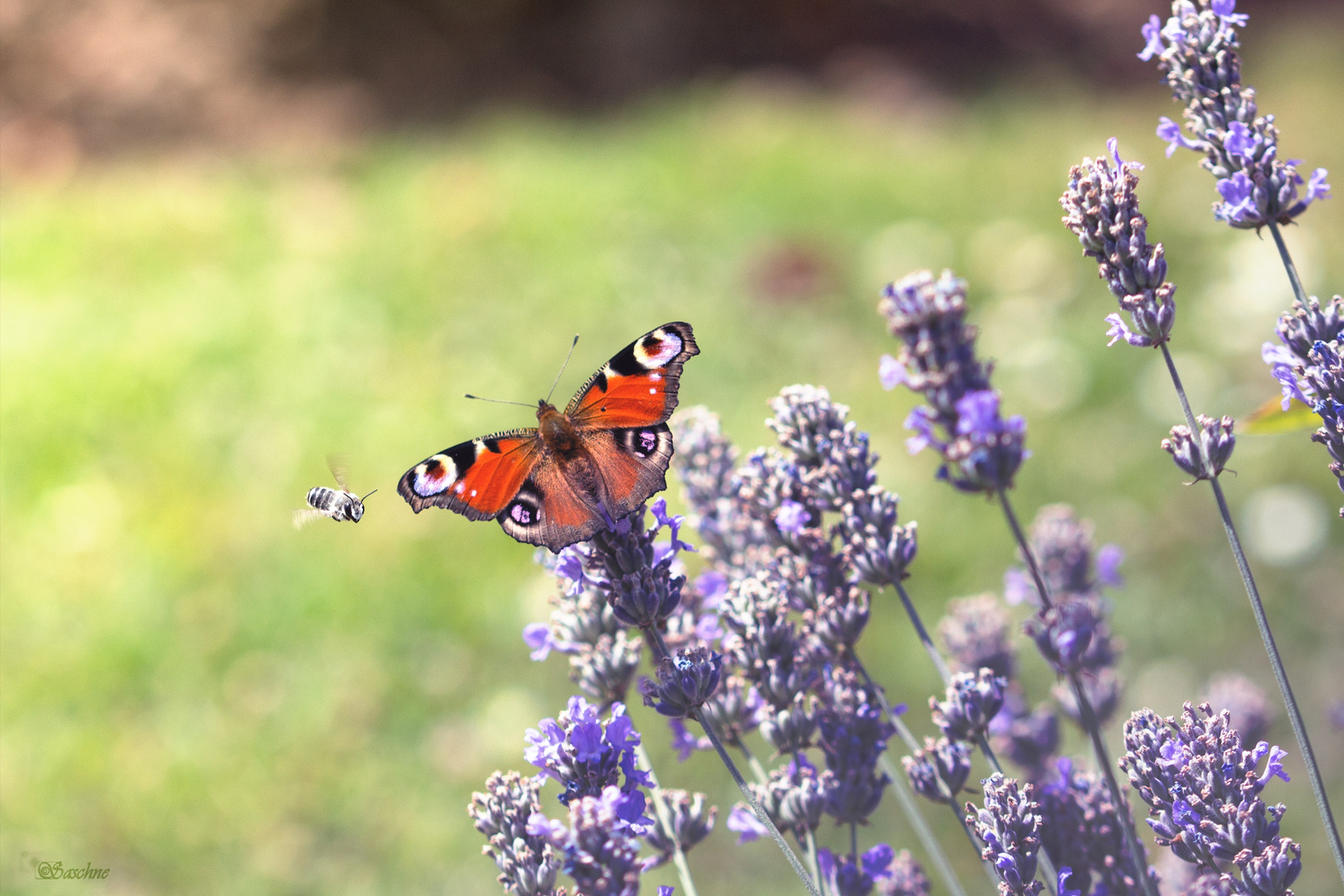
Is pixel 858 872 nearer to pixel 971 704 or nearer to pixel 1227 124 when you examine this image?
pixel 971 704

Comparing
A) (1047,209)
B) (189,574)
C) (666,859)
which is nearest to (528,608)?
(189,574)

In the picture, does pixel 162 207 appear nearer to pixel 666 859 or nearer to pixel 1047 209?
pixel 1047 209

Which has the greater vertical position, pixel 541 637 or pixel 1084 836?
pixel 541 637

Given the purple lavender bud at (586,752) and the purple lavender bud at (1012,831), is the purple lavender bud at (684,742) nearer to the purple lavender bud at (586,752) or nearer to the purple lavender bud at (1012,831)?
the purple lavender bud at (586,752)

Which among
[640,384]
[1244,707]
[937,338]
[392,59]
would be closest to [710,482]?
[640,384]

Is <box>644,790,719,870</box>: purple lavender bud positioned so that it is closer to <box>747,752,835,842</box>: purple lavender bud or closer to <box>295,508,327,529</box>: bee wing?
<box>747,752,835,842</box>: purple lavender bud
